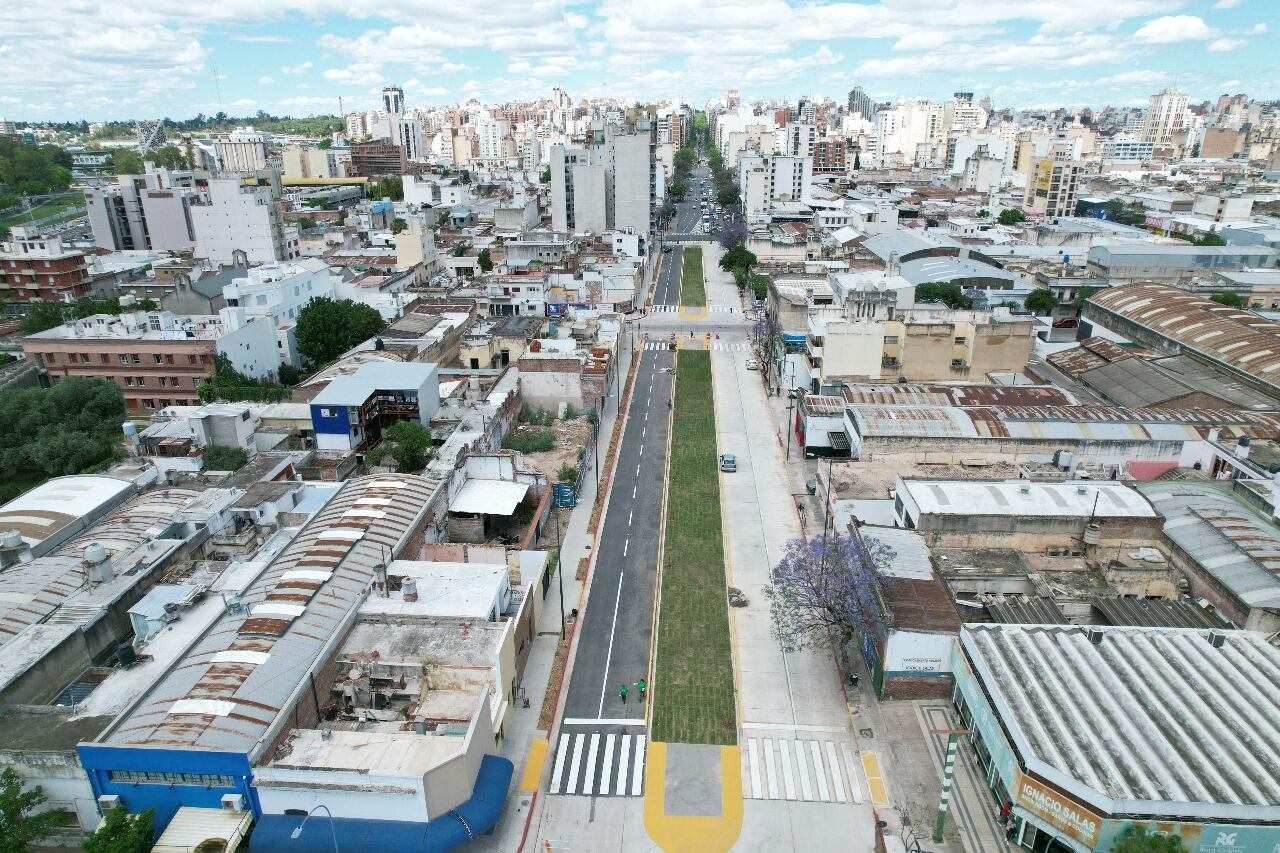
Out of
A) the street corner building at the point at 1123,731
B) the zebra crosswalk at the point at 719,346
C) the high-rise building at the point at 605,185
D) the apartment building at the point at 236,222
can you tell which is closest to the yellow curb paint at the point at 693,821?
the street corner building at the point at 1123,731

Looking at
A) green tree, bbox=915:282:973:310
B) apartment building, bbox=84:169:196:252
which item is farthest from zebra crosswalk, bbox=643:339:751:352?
apartment building, bbox=84:169:196:252

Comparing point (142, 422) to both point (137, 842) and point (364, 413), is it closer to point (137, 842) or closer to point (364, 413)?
point (364, 413)

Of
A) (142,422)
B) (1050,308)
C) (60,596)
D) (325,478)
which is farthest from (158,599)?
(1050,308)

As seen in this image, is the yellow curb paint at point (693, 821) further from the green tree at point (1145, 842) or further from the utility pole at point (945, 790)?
the green tree at point (1145, 842)

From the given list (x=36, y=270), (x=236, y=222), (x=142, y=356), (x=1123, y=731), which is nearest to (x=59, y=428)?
(x=142, y=356)

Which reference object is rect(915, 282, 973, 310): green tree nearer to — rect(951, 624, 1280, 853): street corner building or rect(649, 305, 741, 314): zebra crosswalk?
rect(649, 305, 741, 314): zebra crosswalk

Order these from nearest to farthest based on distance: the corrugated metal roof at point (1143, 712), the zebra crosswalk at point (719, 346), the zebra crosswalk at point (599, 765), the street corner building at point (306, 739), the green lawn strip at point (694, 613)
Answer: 1. the corrugated metal roof at point (1143, 712)
2. the street corner building at point (306, 739)
3. the zebra crosswalk at point (599, 765)
4. the green lawn strip at point (694, 613)
5. the zebra crosswalk at point (719, 346)

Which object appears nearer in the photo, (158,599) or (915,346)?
(158,599)
